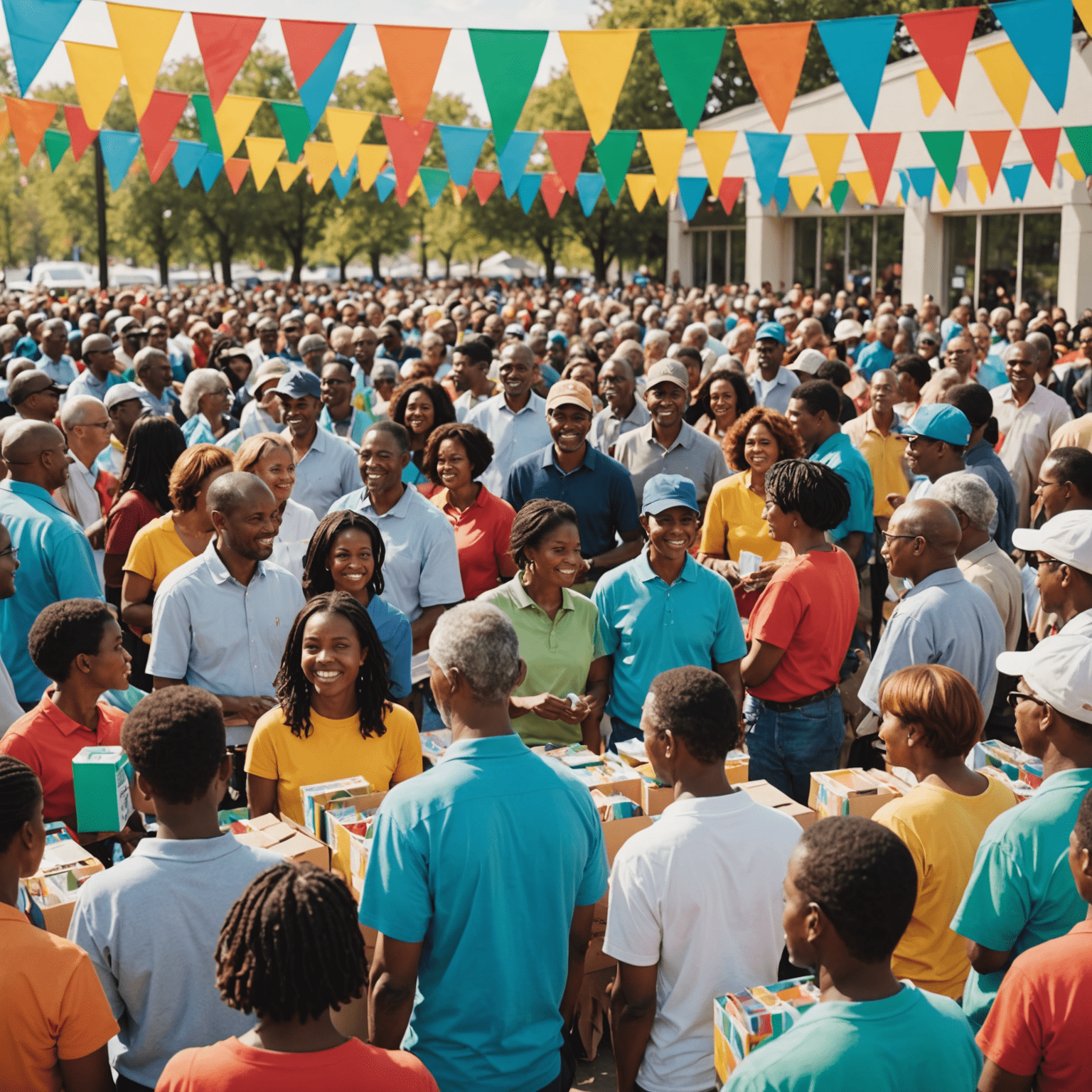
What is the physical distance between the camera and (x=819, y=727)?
4.29 meters

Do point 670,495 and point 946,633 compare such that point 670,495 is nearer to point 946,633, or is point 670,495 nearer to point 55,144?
point 946,633

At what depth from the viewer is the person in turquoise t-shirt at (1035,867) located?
2490 millimetres

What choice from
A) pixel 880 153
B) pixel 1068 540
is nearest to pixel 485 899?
pixel 1068 540

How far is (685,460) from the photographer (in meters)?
6.47

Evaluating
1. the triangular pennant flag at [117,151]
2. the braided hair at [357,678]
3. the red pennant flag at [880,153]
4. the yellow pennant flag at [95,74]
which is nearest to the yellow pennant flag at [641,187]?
the red pennant flag at [880,153]

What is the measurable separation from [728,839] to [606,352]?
10.5 metres

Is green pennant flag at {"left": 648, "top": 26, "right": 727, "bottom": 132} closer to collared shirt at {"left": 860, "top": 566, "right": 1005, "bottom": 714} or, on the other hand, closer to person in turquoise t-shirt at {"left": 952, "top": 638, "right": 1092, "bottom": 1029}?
collared shirt at {"left": 860, "top": 566, "right": 1005, "bottom": 714}

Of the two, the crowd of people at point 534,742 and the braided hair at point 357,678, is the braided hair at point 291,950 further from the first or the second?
the braided hair at point 357,678

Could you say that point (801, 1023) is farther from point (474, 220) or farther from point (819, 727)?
point (474, 220)

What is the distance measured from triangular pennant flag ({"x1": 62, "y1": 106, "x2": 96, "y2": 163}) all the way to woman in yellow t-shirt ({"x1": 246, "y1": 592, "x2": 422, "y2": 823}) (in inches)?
388

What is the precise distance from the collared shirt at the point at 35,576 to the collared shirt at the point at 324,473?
1.86 m

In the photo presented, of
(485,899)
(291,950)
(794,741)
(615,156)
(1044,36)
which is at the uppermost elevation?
(615,156)

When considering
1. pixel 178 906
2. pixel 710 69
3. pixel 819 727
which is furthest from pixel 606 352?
pixel 178 906

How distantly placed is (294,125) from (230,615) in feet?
29.8
